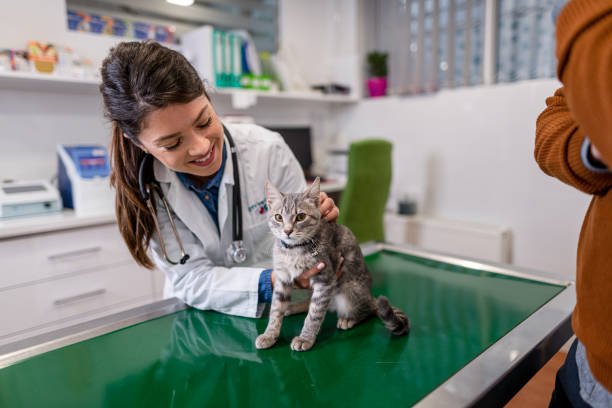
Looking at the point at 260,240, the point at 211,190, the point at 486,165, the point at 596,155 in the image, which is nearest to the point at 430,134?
the point at 486,165

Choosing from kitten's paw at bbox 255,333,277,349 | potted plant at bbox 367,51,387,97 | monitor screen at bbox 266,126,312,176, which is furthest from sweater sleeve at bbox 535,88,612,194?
potted plant at bbox 367,51,387,97

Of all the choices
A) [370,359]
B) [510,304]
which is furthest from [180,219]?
[510,304]

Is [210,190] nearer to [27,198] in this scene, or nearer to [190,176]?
[190,176]

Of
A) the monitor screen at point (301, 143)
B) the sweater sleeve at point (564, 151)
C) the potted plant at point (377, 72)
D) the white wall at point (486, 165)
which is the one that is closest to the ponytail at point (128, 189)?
the sweater sleeve at point (564, 151)

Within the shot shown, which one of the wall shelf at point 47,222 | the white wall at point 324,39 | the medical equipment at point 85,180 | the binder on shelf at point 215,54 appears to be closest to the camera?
the wall shelf at point 47,222

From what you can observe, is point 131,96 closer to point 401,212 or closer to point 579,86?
point 579,86

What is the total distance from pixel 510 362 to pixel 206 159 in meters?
0.82

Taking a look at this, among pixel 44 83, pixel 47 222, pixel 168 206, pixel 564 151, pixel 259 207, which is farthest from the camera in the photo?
pixel 44 83

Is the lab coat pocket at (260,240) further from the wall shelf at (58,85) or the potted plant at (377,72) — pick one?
the potted plant at (377,72)

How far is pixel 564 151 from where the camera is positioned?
1.78 ft

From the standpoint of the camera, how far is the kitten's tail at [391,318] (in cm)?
91

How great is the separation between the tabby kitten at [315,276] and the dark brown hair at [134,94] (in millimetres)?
319

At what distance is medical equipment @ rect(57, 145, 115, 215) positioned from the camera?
6.98ft

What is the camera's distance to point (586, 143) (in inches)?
19.8
